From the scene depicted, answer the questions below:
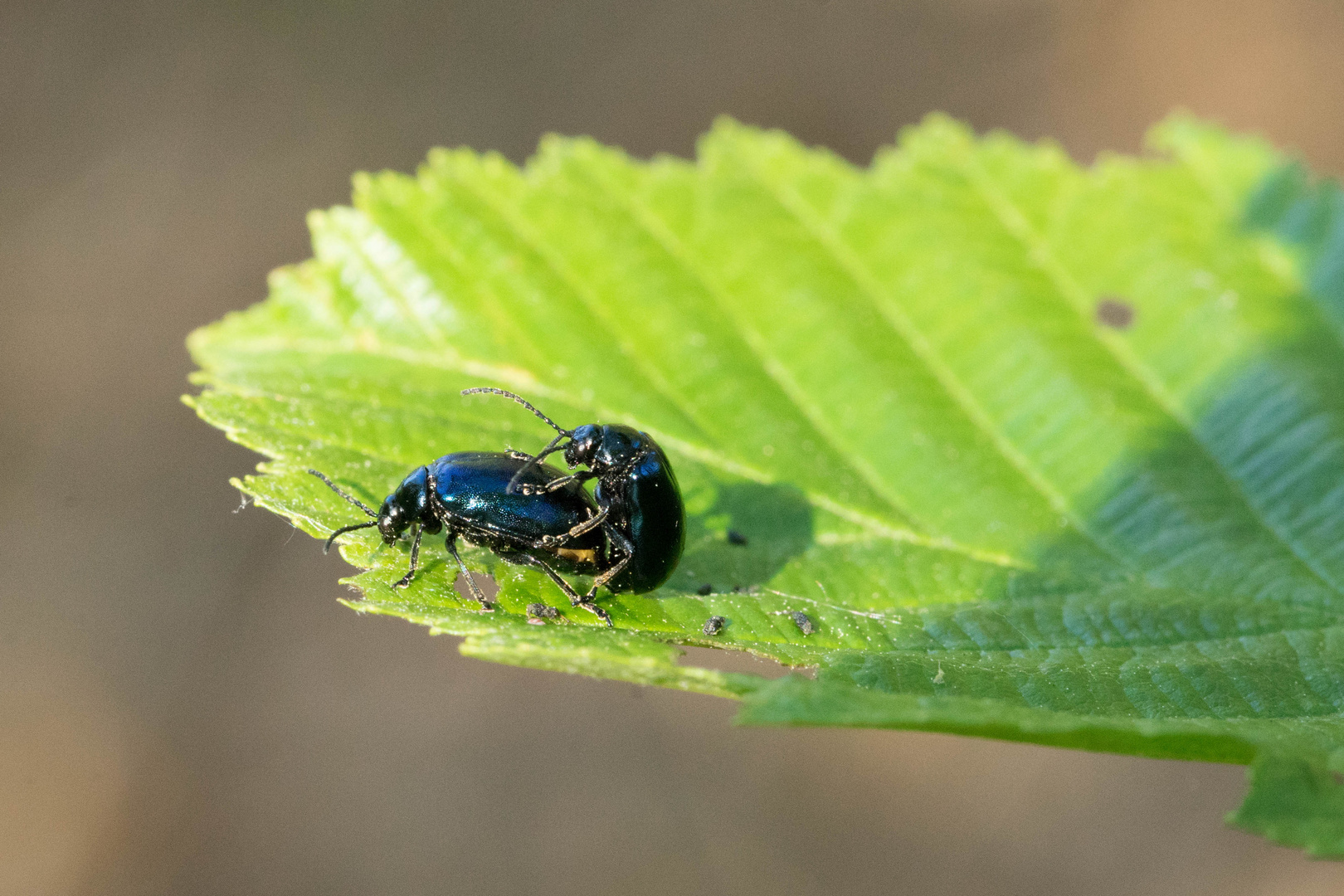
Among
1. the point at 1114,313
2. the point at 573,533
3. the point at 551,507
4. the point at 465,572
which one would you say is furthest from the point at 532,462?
the point at 1114,313

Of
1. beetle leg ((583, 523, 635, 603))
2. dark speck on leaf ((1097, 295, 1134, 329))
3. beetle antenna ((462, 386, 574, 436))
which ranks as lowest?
beetle leg ((583, 523, 635, 603))

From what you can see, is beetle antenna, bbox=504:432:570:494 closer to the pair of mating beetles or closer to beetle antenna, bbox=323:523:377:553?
the pair of mating beetles

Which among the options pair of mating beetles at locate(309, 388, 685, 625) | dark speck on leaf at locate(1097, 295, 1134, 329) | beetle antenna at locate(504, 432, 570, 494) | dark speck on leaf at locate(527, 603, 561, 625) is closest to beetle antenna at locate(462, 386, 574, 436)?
beetle antenna at locate(504, 432, 570, 494)

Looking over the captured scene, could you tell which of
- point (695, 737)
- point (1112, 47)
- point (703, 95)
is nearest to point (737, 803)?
point (695, 737)

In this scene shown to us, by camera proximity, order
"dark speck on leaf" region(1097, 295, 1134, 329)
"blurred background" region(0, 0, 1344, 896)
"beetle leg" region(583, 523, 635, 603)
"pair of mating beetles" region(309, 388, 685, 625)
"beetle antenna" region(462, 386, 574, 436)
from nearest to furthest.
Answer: "beetle leg" region(583, 523, 635, 603) → "pair of mating beetles" region(309, 388, 685, 625) → "beetle antenna" region(462, 386, 574, 436) → "dark speck on leaf" region(1097, 295, 1134, 329) → "blurred background" region(0, 0, 1344, 896)

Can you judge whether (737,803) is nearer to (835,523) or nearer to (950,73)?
(835,523)

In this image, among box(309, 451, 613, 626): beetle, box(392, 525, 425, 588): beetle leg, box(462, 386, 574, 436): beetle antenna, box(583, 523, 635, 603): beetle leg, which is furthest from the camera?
box(462, 386, 574, 436): beetle antenna

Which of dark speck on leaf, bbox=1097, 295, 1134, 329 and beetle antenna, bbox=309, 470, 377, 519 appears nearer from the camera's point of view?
beetle antenna, bbox=309, 470, 377, 519

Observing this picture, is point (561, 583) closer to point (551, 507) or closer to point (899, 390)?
point (551, 507)
